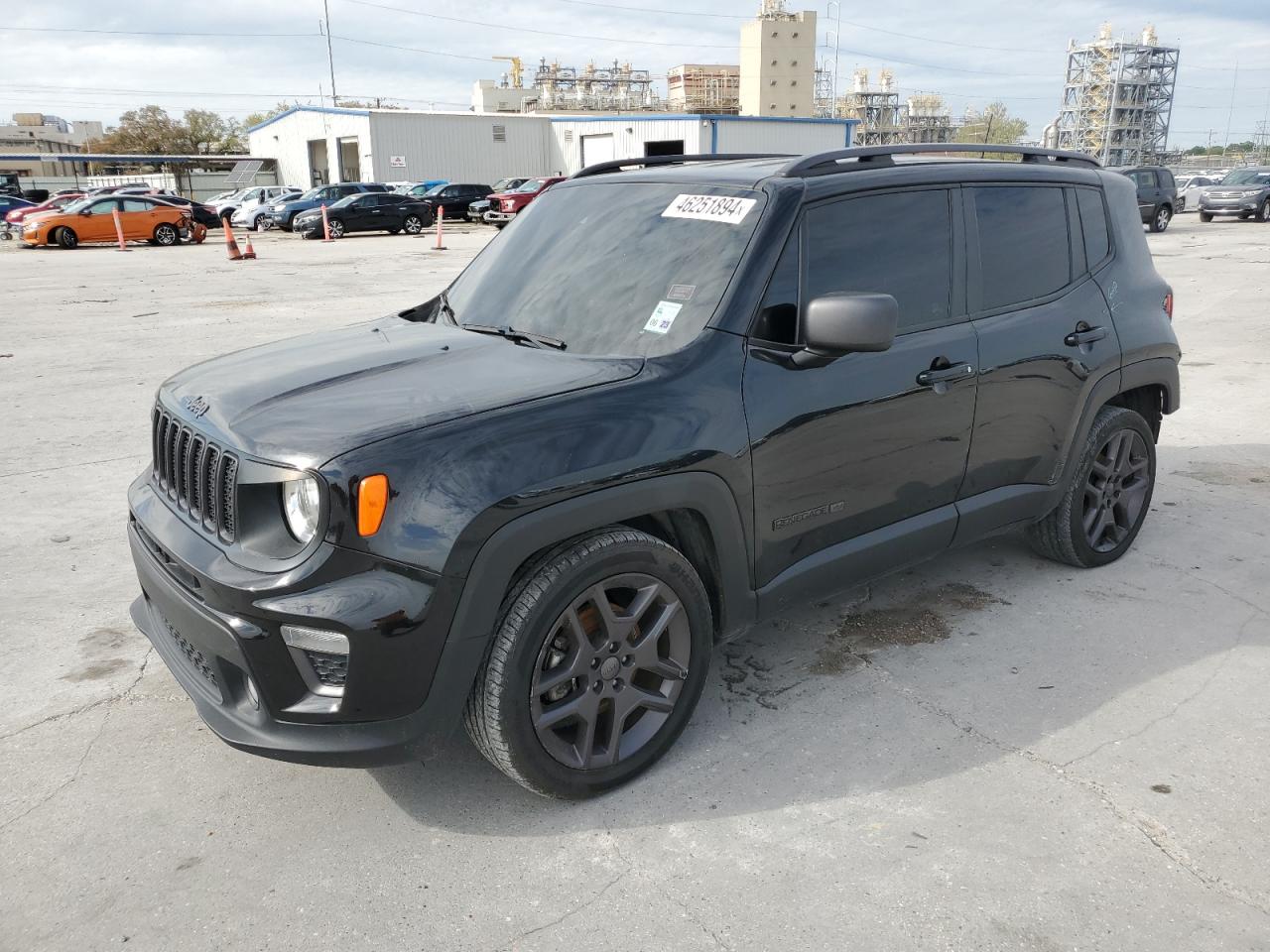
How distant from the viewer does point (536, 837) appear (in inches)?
110

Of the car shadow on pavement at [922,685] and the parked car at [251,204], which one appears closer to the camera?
the car shadow on pavement at [922,685]

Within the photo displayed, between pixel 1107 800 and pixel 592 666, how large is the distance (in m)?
1.59

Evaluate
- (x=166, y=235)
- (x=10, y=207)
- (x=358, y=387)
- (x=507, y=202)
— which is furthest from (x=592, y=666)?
(x=10, y=207)

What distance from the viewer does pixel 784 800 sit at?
2.93m

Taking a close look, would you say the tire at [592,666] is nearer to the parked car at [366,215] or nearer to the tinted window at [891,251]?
the tinted window at [891,251]

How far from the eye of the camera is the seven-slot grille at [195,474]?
105 inches

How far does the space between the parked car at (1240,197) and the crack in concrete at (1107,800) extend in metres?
37.9

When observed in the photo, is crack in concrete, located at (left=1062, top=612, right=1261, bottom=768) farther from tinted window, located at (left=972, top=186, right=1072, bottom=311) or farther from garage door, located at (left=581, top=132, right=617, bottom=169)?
garage door, located at (left=581, top=132, right=617, bottom=169)

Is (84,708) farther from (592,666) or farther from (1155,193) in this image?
(1155,193)

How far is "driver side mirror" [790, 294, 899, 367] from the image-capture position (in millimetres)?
2934

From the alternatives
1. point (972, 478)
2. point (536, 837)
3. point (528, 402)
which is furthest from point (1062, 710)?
point (528, 402)

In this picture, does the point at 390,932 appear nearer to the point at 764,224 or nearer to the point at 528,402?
the point at 528,402

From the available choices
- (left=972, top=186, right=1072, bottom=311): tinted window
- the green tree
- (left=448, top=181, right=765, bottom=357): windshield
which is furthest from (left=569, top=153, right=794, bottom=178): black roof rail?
the green tree

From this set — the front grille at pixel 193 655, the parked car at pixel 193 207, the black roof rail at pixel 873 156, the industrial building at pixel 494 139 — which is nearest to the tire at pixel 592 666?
the front grille at pixel 193 655
